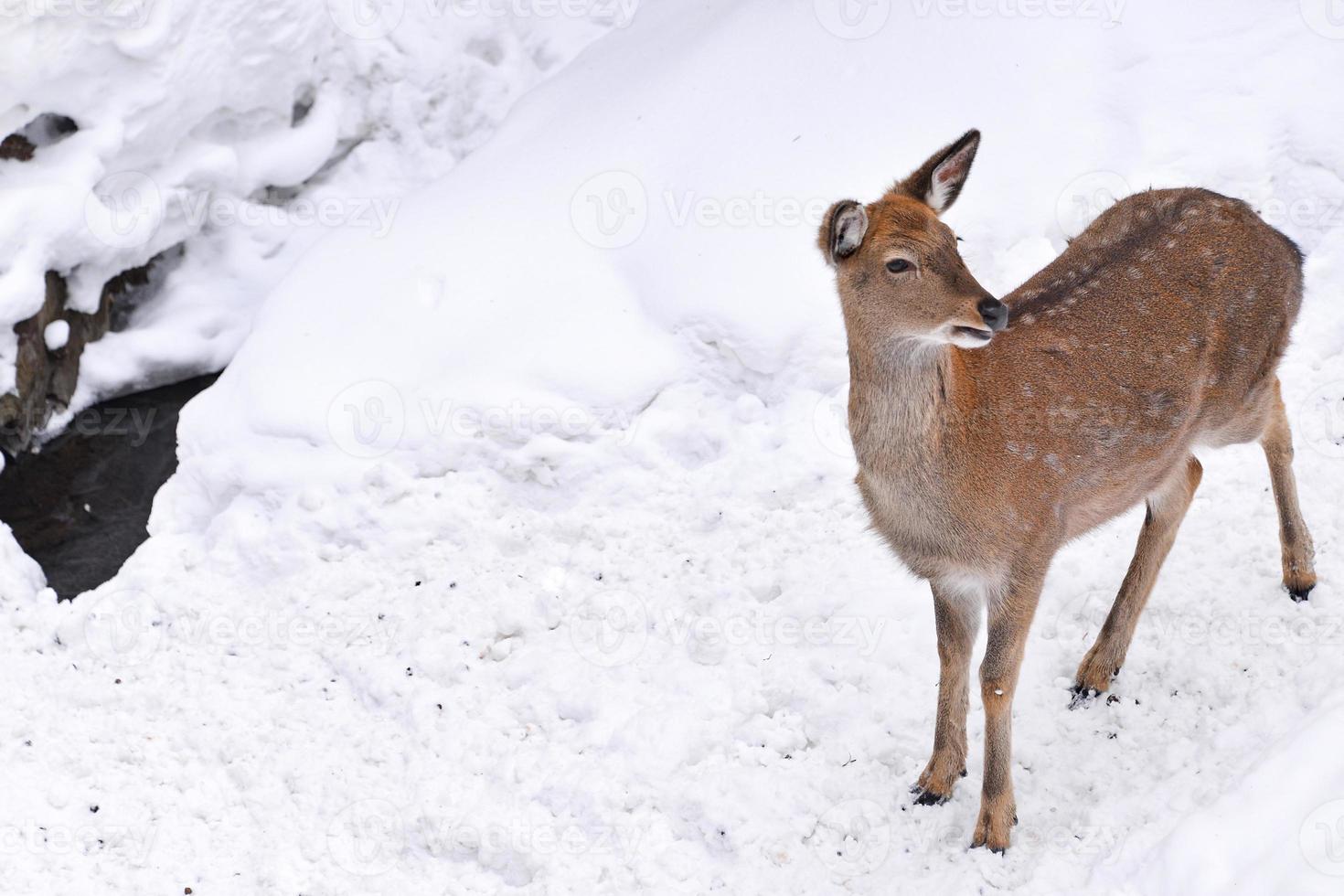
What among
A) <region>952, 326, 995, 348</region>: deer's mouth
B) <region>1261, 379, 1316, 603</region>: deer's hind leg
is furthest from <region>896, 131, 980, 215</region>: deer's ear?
<region>1261, 379, 1316, 603</region>: deer's hind leg

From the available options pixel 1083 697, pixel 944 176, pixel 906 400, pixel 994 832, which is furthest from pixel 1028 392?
pixel 994 832

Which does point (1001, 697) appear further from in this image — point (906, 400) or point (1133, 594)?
point (906, 400)

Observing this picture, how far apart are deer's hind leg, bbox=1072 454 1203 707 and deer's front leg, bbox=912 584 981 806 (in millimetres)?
621

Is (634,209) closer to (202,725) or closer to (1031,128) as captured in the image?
(1031,128)

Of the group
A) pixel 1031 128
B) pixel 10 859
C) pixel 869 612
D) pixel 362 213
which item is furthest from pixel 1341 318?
pixel 10 859

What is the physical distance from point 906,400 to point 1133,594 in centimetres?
166

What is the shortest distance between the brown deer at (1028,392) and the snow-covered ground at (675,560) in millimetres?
502

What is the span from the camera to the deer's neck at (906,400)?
4.51 m

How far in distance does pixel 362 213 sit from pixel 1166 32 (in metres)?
5.05

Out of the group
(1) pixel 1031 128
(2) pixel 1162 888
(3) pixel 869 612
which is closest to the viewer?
(2) pixel 1162 888

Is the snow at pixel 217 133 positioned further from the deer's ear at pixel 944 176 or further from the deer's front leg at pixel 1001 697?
the deer's front leg at pixel 1001 697

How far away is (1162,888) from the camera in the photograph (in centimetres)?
443

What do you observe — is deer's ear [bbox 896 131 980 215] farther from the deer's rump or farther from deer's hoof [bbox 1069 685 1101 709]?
deer's hoof [bbox 1069 685 1101 709]

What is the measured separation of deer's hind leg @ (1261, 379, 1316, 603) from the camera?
224 inches
